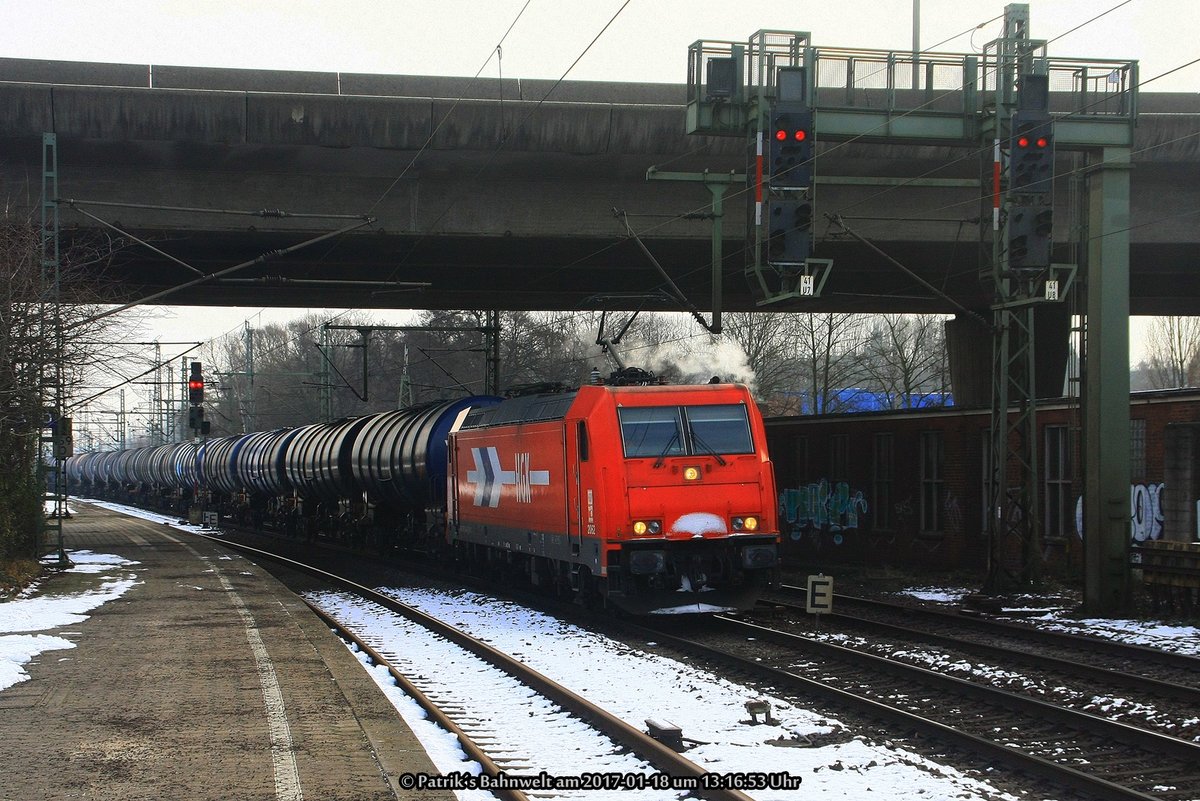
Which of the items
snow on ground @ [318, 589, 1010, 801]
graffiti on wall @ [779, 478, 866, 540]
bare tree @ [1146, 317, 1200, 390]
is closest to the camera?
snow on ground @ [318, 589, 1010, 801]

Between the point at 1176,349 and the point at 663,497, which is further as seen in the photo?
the point at 1176,349

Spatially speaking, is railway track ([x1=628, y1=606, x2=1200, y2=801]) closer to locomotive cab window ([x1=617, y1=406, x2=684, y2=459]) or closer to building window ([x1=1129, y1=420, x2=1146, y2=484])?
locomotive cab window ([x1=617, y1=406, x2=684, y2=459])

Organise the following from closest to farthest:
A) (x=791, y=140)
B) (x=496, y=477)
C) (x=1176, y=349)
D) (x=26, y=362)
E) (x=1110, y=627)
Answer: (x=1110, y=627)
(x=791, y=140)
(x=496, y=477)
(x=26, y=362)
(x=1176, y=349)

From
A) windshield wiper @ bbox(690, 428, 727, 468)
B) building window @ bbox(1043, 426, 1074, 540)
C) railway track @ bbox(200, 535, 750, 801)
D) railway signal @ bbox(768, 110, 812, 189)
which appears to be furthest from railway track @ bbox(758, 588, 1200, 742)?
railway signal @ bbox(768, 110, 812, 189)

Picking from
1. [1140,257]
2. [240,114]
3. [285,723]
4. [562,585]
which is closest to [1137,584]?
[562,585]

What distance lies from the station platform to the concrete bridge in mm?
9402

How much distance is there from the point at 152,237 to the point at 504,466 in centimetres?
918

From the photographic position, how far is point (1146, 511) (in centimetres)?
1983

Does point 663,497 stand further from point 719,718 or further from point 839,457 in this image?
point 839,457

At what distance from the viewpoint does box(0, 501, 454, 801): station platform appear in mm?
7629

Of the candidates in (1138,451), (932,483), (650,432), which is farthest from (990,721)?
(932,483)

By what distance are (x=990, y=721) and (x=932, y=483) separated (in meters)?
14.9

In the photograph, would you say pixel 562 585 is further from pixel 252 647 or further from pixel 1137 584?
pixel 1137 584

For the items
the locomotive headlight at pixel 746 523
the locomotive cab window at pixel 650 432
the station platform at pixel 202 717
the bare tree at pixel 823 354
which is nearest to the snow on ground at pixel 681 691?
the station platform at pixel 202 717
